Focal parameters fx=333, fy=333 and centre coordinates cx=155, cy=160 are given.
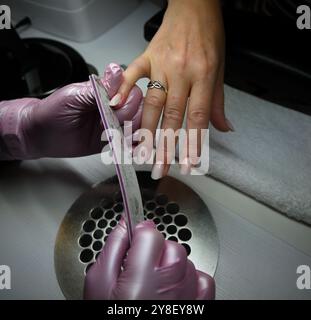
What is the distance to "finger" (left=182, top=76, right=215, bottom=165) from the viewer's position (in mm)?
519

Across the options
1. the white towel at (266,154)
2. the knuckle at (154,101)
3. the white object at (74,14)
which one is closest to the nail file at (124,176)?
the knuckle at (154,101)

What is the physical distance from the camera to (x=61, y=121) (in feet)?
1.74

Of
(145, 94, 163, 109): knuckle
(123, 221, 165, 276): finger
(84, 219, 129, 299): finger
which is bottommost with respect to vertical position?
(84, 219, 129, 299): finger

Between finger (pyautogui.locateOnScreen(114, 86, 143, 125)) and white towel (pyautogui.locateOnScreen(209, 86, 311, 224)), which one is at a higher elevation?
finger (pyautogui.locateOnScreen(114, 86, 143, 125))

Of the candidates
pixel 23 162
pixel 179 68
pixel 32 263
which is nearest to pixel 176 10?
pixel 179 68

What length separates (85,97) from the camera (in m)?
0.51

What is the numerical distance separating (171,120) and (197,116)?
4 centimetres

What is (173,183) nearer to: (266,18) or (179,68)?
(179,68)

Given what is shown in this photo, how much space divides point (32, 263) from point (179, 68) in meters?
0.39

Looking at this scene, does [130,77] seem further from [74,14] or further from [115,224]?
[74,14]

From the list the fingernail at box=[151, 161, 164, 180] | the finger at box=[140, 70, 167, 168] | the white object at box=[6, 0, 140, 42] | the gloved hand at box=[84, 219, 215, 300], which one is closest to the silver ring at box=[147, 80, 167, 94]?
the finger at box=[140, 70, 167, 168]

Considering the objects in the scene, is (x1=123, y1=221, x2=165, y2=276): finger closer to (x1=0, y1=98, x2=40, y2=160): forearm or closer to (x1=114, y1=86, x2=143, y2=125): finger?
(x1=114, y1=86, x2=143, y2=125): finger

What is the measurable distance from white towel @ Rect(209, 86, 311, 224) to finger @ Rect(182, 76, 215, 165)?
8 cm

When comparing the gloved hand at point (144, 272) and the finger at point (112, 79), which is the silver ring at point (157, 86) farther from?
the gloved hand at point (144, 272)
